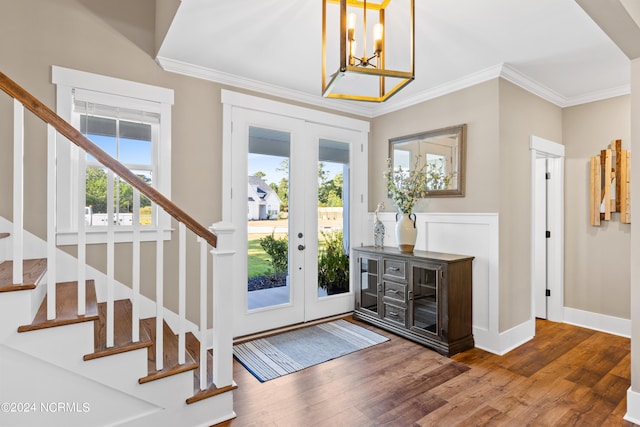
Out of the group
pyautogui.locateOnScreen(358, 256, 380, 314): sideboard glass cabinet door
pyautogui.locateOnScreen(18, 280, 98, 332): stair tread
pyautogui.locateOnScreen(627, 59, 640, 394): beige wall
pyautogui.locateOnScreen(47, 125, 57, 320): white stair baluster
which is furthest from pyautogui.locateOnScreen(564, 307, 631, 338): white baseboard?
pyautogui.locateOnScreen(47, 125, 57, 320): white stair baluster

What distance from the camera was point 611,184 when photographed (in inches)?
140

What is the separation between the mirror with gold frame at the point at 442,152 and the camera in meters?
3.39

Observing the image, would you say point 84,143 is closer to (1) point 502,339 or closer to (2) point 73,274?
(2) point 73,274

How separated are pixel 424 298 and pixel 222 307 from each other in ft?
6.43

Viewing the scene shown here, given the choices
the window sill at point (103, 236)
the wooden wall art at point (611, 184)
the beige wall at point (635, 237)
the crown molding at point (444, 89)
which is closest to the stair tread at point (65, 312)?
the window sill at point (103, 236)

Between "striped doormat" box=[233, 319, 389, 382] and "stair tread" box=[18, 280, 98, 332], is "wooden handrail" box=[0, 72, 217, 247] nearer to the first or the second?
"stair tread" box=[18, 280, 98, 332]

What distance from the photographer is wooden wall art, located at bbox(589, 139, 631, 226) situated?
3.48 metres

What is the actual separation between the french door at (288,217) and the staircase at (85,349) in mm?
1217

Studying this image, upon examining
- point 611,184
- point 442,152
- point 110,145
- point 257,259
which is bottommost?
point 257,259

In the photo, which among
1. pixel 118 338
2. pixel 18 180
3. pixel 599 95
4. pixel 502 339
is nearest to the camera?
pixel 18 180

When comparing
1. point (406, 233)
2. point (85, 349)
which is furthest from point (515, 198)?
point (85, 349)

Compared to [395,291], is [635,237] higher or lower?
higher

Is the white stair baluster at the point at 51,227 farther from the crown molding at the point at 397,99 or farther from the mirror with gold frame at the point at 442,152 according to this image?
the mirror with gold frame at the point at 442,152

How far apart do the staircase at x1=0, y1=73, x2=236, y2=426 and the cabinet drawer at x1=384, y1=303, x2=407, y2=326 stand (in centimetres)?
189
